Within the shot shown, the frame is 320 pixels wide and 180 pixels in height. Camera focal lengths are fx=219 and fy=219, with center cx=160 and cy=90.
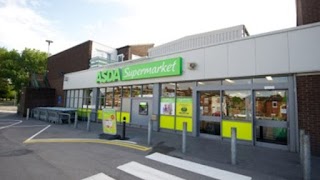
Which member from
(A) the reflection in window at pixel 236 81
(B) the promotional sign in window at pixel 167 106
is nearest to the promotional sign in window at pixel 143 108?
(B) the promotional sign in window at pixel 167 106

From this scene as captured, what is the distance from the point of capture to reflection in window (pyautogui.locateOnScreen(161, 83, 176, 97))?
1220cm

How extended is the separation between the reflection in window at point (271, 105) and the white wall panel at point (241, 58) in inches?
42.2

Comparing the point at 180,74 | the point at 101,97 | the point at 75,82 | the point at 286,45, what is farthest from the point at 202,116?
the point at 75,82

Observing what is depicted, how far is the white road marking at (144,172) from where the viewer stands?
5.35 m

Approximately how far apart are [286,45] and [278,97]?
2025 millimetres

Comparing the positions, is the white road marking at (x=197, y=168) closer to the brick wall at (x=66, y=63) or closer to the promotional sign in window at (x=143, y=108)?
the promotional sign in window at (x=143, y=108)

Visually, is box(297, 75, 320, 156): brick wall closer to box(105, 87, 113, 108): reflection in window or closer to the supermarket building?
the supermarket building

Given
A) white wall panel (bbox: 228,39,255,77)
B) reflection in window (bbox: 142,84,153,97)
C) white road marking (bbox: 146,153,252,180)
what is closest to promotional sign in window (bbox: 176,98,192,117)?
reflection in window (bbox: 142,84,153,97)

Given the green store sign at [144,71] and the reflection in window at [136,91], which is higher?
the green store sign at [144,71]

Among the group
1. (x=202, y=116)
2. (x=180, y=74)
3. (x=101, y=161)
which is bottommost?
(x=101, y=161)

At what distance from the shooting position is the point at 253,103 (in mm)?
9180

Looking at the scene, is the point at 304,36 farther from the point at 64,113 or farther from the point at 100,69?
the point at 64,113

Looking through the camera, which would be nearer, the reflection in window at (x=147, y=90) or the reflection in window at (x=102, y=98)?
the reflection in window at (x=147, y=90)

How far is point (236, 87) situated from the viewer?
31.7 feet
